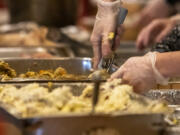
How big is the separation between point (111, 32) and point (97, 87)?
846 mm

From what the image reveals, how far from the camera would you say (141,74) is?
1.94m

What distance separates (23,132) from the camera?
1.49 m

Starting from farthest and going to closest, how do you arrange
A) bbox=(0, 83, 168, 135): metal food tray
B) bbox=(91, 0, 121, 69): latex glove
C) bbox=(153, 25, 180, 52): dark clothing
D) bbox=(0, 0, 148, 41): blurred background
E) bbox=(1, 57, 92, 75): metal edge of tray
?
1. bbox=(0, 0, 148, 41): blurred background
2. bbox=(153, 25, 180, 52): dark clothing
3. bbox=(1, 57, 92, 75): metal edge of tray
4. bbox=(91, 0, 121, 69): latex glove
5. bbox=(0, 83, 168, 135): metal food tray

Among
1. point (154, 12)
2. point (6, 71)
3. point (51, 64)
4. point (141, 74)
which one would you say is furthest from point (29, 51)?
point (141, 74)

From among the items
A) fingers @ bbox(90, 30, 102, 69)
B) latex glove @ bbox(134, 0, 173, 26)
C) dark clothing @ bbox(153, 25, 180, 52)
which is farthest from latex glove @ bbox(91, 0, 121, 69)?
latex glove @ bbox(134, 0, 173, 26)

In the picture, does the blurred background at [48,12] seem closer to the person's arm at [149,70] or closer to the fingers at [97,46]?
the fingers at [97,46]

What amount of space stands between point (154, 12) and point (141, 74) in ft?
8.33

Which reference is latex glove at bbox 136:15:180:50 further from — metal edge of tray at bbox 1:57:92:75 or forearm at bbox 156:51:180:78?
forearm at bbox 156:51:180:78

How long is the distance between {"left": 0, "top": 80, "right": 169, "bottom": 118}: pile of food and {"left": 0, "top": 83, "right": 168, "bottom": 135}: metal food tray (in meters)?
0.03

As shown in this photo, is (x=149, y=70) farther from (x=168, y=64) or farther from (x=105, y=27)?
(x=105, y=27)

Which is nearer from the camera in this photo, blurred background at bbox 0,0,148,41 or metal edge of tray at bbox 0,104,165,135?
metal edge of tray at bbox 0,104,165,135

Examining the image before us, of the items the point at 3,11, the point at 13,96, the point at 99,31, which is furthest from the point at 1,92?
the point at 3,11

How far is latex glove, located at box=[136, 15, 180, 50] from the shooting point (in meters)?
3.52

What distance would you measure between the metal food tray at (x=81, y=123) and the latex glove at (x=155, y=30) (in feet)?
A: 6.69
